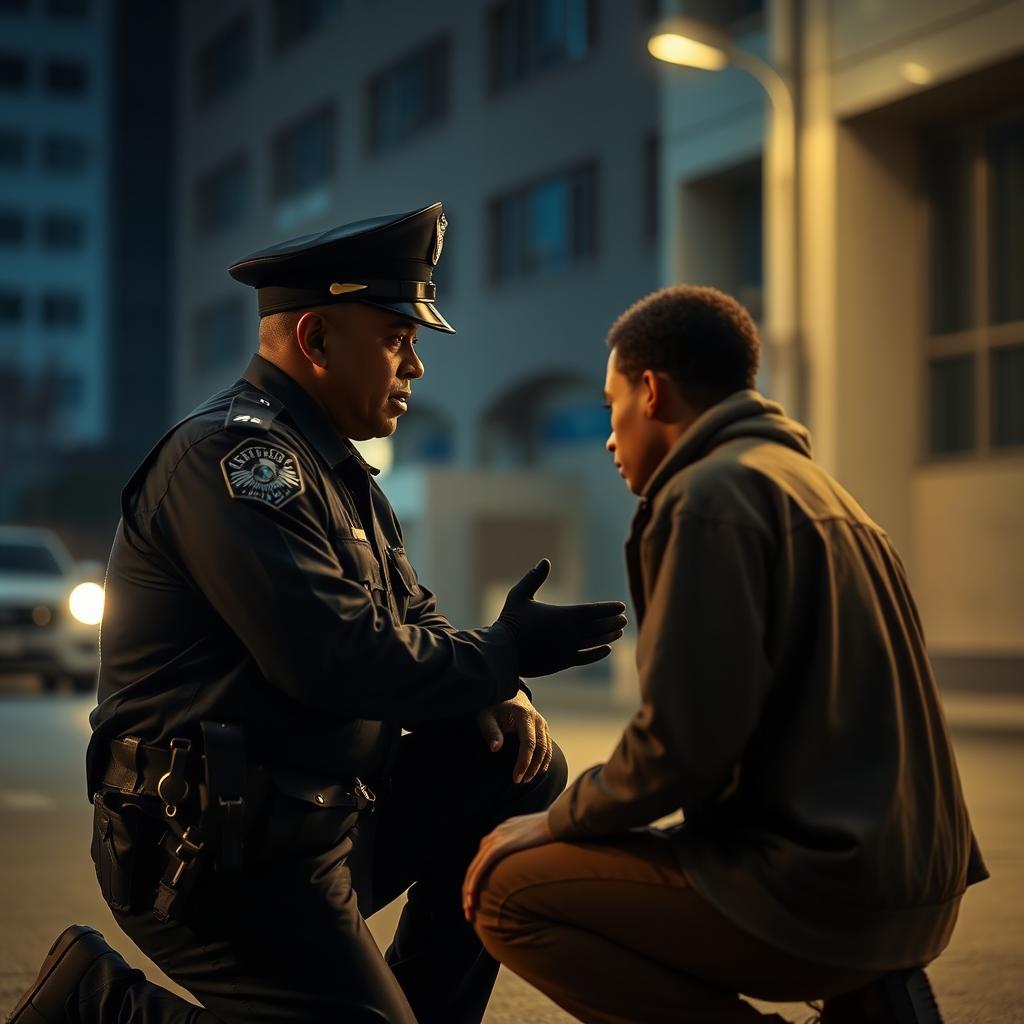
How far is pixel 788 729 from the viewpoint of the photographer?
117 inches

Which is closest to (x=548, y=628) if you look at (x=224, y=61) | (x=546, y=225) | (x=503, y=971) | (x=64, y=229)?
(x=503, y=971)

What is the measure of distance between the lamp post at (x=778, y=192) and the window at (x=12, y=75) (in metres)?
80.6

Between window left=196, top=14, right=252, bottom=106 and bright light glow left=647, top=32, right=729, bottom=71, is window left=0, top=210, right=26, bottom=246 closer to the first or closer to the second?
window left=196, top=14, right=252, bottom=106

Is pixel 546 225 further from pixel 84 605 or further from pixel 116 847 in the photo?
pixel 116 847

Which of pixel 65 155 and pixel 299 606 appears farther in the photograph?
pixel 65 155

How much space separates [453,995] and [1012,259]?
58.8 ft

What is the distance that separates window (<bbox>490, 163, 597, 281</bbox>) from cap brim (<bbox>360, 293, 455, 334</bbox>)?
28470mm

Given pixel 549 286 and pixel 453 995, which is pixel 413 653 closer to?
pixel 453 995

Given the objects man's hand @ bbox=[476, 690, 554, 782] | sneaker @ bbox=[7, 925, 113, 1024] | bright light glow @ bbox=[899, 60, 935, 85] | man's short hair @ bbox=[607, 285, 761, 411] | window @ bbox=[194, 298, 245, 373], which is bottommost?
sneaker @ bbox=[7, 925, 113, 1024]

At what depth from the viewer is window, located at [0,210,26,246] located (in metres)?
94.6

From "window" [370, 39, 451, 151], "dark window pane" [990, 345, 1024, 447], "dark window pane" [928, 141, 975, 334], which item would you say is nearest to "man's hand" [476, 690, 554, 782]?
"dark window pane" [990, 345, 1024, 447]

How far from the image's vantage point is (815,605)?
2977mm

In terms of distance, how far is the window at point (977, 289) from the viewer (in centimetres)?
2066

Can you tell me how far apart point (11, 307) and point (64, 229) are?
182 inches
